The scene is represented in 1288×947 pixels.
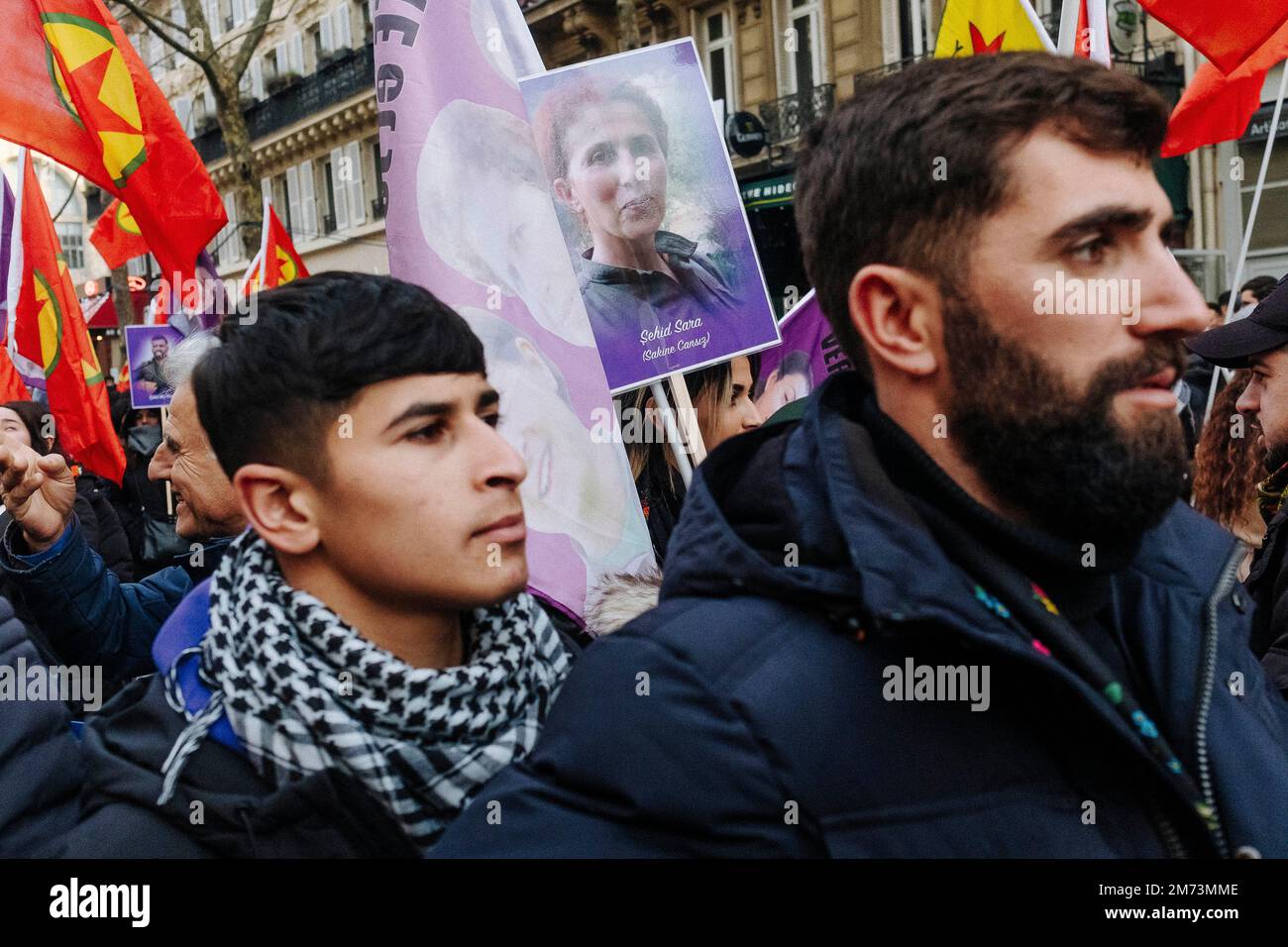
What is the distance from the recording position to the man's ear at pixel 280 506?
5.52ft

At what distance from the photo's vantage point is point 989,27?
15.2ft

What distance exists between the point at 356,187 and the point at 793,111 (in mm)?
12088

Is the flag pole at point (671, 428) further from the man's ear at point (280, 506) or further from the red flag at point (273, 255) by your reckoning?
the red flag at point (273, 255)

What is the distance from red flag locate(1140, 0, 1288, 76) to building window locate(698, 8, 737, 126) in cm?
1684

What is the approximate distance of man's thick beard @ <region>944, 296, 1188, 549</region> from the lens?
4.75 ft

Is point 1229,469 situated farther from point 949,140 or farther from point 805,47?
point 805,47

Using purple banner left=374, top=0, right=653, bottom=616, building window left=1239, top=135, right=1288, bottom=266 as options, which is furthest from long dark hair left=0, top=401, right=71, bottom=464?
building window left=1239, top=135, right=1288, bottom=266

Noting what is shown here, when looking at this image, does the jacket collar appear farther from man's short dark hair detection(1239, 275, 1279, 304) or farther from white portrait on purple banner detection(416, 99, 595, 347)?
man's short dark hair detection(1239, 275, 1279, 304)

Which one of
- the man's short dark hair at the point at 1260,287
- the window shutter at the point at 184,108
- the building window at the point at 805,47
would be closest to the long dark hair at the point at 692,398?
the man's short dark hair at the point at 1260,287

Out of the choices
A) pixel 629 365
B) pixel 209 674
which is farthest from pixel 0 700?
pixel 629 365

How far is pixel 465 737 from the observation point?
1652 millimetres

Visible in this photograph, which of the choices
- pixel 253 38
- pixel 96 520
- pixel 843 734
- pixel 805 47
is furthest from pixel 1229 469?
pixel 805 47
